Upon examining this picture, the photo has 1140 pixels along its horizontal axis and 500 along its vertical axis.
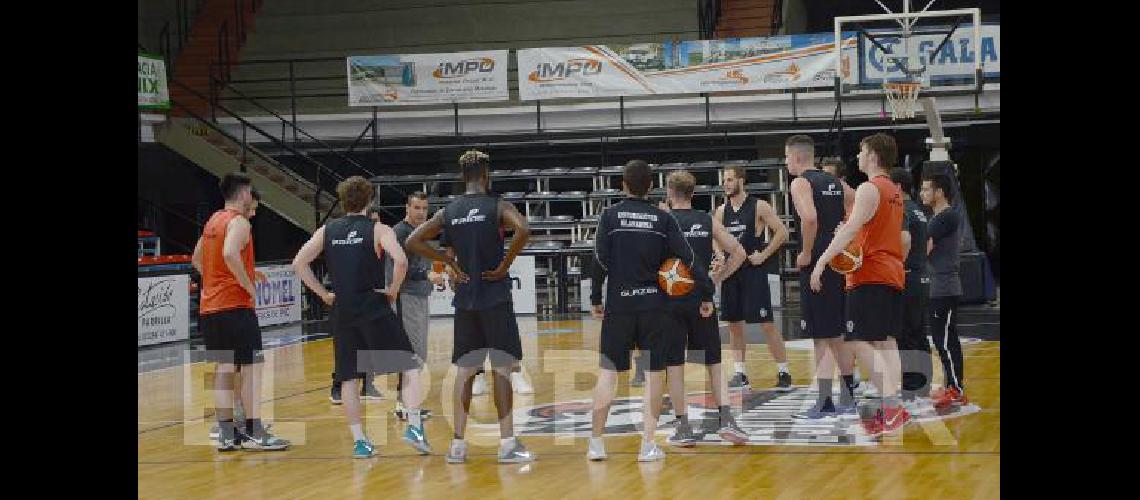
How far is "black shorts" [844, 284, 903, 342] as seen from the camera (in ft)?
29.1

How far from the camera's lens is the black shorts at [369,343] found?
8.65 metres

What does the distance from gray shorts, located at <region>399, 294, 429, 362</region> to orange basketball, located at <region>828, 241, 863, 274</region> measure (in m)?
4.05

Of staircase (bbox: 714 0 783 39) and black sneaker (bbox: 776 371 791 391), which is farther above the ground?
staircase (bbox: 714 0 783 39)

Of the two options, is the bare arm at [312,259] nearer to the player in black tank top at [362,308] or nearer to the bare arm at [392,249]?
the player in black tank top at [362,308]

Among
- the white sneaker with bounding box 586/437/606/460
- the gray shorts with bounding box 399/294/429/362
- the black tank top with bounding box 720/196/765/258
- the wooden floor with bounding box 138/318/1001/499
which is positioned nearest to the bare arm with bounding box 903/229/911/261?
the wooden floor with bounding box 138/318/1001/499

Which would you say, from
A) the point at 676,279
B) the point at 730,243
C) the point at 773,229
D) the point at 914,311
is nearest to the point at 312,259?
the point at 676,279

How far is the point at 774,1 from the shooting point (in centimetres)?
2556

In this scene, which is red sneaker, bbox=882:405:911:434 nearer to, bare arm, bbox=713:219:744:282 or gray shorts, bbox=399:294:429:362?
bare arm, bbox=713:219:744:282

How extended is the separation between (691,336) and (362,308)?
2.15 metres

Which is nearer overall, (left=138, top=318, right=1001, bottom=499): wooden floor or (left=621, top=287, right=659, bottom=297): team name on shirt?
(left=138, top=318, right=1001, bottom=499): wooden floor

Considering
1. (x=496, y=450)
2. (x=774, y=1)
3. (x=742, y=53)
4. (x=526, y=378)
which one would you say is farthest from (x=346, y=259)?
(x=774, y=1)

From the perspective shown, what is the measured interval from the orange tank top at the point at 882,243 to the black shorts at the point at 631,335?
5.19 ft

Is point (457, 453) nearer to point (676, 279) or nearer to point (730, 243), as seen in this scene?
point (676, 279)

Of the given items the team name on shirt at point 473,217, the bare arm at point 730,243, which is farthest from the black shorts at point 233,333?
the bare arm at point 730,243
